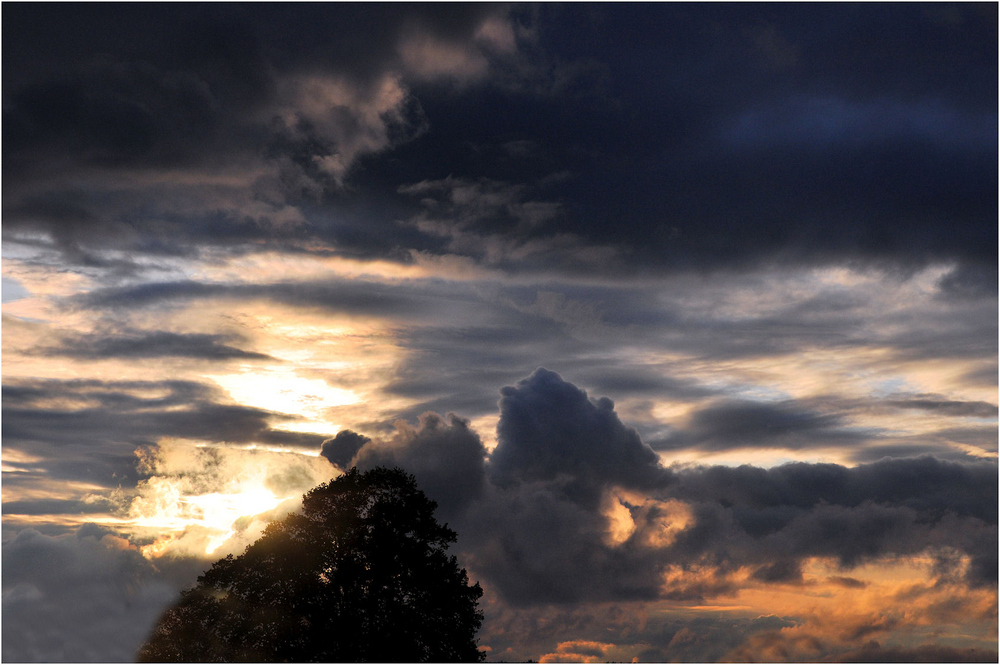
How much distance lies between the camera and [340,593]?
160ft

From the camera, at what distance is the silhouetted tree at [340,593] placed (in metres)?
47.8

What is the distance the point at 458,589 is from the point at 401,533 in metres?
4.50

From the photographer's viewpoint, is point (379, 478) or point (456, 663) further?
point (379, 478)

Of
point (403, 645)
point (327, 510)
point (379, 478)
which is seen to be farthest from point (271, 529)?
point (403, 645)

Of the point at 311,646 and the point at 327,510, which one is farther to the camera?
the point at 327,510

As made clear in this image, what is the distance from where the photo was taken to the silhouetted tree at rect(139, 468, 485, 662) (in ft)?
157

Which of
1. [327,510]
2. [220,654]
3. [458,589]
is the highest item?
[327,510]

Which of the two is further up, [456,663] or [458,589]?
[458,589]

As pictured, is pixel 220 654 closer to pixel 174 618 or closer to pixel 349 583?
pixel 174 618

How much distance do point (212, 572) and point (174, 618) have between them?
12.2 ft

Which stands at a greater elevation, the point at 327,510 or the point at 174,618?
the point at 327,510

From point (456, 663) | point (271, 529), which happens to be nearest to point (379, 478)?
point (271, 529)

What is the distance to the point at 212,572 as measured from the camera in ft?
171

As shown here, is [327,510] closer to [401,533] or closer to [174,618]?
[401,533]
